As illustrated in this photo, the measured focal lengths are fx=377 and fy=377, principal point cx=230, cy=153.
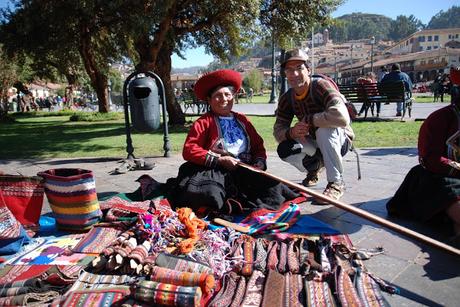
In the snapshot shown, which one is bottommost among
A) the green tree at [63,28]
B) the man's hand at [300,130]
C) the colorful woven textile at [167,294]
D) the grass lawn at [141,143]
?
the colorful woven textile at [167,294]

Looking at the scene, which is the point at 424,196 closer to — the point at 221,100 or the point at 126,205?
the point at 221,100

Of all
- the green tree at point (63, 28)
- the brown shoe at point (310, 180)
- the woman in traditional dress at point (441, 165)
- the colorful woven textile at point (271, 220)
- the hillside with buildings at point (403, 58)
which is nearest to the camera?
the woman in traditional dress at point (441, 165)

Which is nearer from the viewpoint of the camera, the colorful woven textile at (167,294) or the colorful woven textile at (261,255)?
the colorful woven textile at (167,294)

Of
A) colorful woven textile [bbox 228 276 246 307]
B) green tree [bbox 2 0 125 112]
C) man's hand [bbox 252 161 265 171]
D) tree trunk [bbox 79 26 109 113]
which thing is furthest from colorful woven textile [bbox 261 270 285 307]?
tree trunk [bbox 79 26 109 113]

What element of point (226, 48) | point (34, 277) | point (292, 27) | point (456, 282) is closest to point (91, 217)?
point (34, 277)

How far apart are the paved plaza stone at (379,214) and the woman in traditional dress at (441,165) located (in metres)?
0.19

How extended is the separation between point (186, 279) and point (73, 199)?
4.72 feet

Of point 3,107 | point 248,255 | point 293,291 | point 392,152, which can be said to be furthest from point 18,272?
point 3,107

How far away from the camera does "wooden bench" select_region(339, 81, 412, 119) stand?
1054 cm

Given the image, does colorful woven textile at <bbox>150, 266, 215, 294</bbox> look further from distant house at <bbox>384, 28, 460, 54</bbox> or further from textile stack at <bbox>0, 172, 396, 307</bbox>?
distant house at <bbox>384, 28, 460, 54</bbox>

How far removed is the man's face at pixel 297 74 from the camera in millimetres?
3605

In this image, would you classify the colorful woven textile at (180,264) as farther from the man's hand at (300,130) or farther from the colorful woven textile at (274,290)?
the man's hand at (300,130)

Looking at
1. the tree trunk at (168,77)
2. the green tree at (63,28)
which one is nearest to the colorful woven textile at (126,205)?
the green tree at (63,28)

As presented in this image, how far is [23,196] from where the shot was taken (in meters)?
3.01
